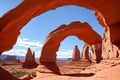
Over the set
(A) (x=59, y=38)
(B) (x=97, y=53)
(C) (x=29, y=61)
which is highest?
(A) (x=59, y=38)

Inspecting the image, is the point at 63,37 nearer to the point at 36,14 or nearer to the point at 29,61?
the point at 36,14

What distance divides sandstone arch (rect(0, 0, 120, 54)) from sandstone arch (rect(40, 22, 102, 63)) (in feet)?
22.4

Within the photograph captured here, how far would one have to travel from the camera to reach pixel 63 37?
16.3 m

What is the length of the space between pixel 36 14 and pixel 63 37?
777cm

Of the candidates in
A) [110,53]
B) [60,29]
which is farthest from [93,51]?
[110,53]

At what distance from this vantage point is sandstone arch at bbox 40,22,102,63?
1565 cm

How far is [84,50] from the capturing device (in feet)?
98.1

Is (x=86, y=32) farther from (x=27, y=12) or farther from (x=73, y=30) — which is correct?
(x=27, y=12)

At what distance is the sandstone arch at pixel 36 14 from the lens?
7339 millimetres

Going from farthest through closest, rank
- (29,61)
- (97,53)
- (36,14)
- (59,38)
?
(29,61)
(59,38)
(97,53)
(36,14)

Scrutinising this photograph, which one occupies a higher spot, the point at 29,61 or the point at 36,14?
the point at 36,14

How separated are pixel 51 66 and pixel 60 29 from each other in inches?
123

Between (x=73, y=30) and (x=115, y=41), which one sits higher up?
(x=73, y=30)

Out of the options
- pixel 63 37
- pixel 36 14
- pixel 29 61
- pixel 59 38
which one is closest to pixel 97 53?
pixel 63 37
